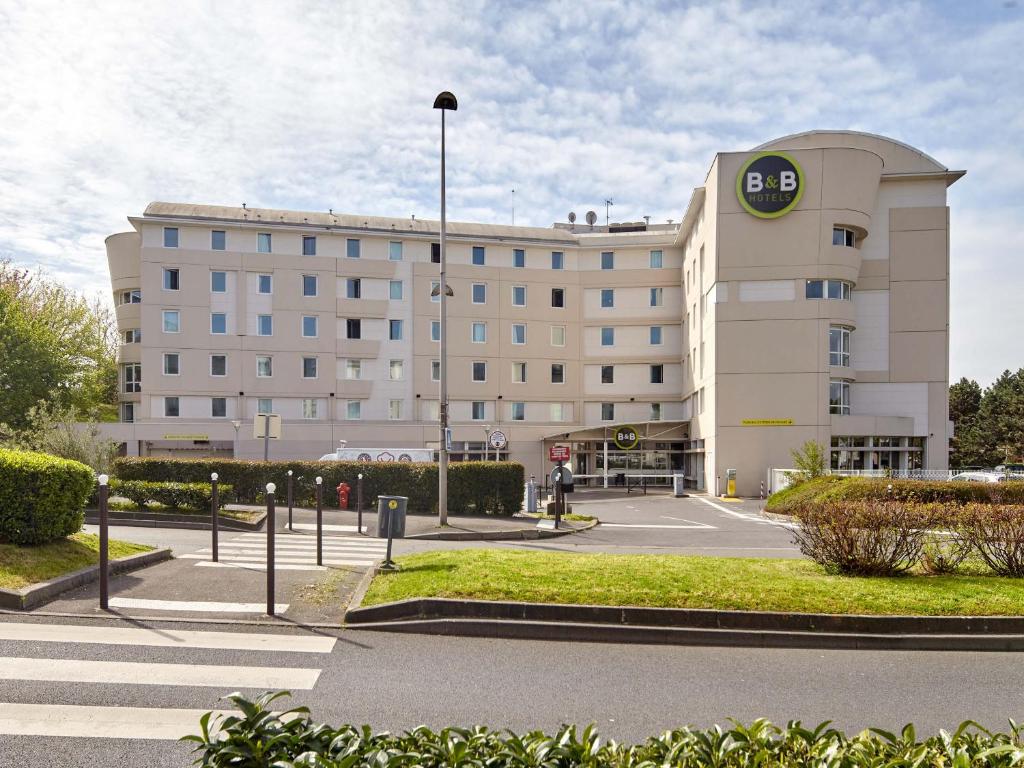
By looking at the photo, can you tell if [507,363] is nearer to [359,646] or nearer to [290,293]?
[290,293]

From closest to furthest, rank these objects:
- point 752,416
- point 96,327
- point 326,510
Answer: point 326,510 < point 752,416 < point 96,327

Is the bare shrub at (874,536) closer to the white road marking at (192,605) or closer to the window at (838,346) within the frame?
the white road marking at (192,605)

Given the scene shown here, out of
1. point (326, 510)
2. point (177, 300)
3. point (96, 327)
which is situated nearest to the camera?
point (326, 510)

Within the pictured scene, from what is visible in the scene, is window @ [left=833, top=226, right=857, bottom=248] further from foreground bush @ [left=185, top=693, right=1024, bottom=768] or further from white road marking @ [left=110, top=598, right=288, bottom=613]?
foreground bush @ [left=185, top=693, right=1024, bottom=768]

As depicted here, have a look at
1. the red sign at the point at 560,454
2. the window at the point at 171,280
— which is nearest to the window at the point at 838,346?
the red sign at the point at 560,454

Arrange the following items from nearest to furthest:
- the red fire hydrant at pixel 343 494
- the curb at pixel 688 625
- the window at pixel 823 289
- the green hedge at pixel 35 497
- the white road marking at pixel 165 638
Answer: the white road marking at pixel 165 638 → the curb at pixel 688 625 → the green hedge at pixel 35 497 → the red fire hydrant at pixel 343 494 → the window at pixel 823 289

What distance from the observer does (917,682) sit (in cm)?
649

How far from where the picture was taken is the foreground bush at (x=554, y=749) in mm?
3004

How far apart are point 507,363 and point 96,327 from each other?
3268 cm

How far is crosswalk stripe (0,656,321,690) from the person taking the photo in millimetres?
5883

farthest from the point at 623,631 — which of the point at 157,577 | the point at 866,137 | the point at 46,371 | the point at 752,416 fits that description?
the point at 46,371

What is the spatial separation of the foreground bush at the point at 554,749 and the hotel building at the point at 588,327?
3418cm

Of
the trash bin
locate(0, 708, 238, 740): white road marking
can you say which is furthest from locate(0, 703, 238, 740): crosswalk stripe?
the trash bin

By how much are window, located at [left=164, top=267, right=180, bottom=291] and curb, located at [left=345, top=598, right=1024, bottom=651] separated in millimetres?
40753
